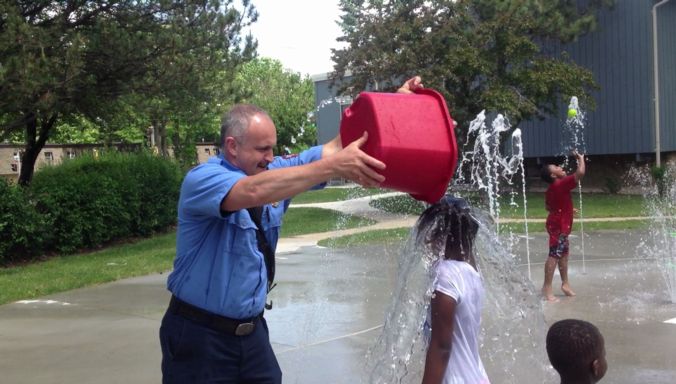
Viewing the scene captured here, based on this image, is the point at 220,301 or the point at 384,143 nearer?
the point at 384,143

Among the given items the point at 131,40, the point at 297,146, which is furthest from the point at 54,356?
the point at 297,146

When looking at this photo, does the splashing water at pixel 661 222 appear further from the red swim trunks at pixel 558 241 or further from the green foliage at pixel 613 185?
the red swim trunks at pixel 558 241

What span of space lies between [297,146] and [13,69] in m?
40.9

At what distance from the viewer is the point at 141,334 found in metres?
7.16

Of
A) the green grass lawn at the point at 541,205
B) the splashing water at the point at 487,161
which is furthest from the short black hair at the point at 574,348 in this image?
the splashing water at the point at 487,161

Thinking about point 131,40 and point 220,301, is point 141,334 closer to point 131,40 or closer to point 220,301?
point 220,301

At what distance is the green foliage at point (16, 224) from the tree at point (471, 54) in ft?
39.5

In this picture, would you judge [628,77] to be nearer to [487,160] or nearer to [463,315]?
[487,160]

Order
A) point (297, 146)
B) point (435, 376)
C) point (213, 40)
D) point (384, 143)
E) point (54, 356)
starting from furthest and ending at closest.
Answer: point (297, 146) → point (213, 40) → point (54, 356) → point (435, 376) → point (384, 143)

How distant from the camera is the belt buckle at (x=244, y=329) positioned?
296 cm

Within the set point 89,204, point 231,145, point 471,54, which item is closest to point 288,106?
point 471,54

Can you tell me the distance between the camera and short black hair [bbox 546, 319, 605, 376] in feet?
8.49

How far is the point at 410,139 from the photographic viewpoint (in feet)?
8.00

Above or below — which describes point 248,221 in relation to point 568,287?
above
